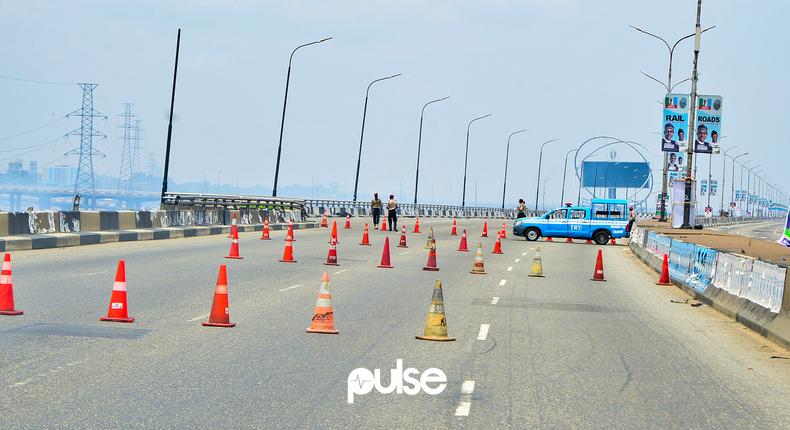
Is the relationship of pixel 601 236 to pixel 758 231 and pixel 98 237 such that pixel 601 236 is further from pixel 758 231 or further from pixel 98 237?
pixel 758 231

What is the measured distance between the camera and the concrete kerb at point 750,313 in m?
15.3

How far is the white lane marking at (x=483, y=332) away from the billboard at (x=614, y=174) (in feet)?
414

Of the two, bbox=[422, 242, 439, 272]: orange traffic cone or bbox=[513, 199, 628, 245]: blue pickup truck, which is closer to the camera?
bbox=[422, 242, 439, 272]: orange traffic cone

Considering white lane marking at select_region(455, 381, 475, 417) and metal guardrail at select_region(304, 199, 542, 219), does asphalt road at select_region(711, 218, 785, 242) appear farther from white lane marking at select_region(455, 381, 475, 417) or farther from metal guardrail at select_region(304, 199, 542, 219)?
white lane marking at select_region(455, 381, 475, 417)

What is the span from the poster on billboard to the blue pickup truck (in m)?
4.62

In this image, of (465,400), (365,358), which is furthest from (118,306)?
(465,400)

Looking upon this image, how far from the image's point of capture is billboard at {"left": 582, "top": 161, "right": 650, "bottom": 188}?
13925 centimetres

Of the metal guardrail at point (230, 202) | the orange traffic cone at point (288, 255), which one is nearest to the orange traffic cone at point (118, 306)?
the orange traffic cone at point (288, 255)

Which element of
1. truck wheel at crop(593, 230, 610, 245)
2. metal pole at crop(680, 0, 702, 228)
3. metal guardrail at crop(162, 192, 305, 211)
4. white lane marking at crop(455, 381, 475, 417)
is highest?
metal pole at crop(680, 0, 702, 228)

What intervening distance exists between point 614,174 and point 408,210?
1681 inches

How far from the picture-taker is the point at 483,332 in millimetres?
14805

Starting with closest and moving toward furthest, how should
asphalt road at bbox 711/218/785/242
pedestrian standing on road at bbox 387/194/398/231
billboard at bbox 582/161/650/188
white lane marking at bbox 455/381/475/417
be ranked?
1. white lane marking at bbox 455/381/475/417
2. pedestrian standing on road at bbox 387/194/398/231
3. asphalt road at bbox 711/218/785/242
4. billboard at bbox 582/161/650/188

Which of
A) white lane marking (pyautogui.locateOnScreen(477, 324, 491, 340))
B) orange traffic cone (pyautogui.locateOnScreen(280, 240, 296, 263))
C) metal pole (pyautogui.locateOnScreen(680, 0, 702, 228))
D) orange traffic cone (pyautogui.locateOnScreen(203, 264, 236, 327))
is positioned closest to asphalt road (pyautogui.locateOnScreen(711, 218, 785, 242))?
metal pole (pyautogui.locateOnScreen(680, 0, 702, 228))

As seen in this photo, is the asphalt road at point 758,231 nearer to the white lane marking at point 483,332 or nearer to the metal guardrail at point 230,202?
the metal guardrail at point 230,202
